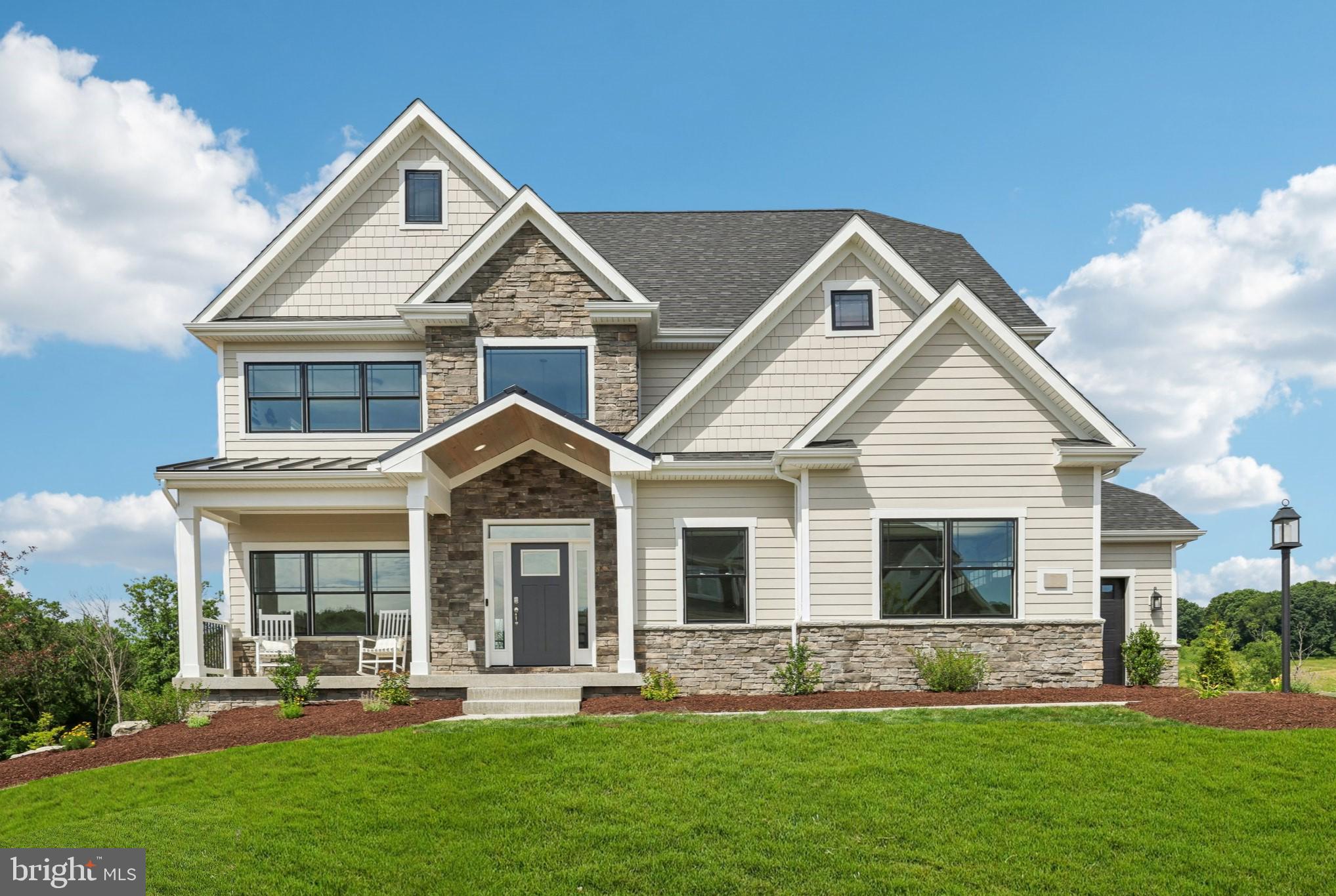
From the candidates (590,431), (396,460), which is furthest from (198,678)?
(590,431)

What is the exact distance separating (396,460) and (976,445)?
854 cm

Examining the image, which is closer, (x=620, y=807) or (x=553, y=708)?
(x=620, y=807)

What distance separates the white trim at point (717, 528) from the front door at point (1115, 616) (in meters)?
7.30

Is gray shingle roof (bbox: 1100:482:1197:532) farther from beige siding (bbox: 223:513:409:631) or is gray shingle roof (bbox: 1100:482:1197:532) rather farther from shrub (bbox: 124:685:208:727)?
shrub (bbox: 124:685:208:727)

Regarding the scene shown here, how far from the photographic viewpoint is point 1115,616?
16.8 m

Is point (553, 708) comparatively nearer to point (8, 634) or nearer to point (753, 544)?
point (753, 544)

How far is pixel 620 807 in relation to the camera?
7.79 m

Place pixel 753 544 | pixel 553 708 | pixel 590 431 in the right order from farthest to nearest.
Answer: pixel 753 544 < pixel 590 431 < pixel 553 708

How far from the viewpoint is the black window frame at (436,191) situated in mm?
16016

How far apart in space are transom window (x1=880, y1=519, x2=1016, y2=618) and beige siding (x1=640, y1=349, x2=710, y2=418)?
4.86 m

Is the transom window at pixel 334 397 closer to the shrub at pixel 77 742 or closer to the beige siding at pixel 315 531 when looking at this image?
the beige siding at pixel 315 531

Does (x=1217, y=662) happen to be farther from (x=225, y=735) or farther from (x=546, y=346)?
(x=225, y=735)

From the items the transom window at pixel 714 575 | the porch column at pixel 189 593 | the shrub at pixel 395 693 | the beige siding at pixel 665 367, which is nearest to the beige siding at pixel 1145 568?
the transom window at pixel 714 575

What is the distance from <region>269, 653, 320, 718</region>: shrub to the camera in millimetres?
12578
